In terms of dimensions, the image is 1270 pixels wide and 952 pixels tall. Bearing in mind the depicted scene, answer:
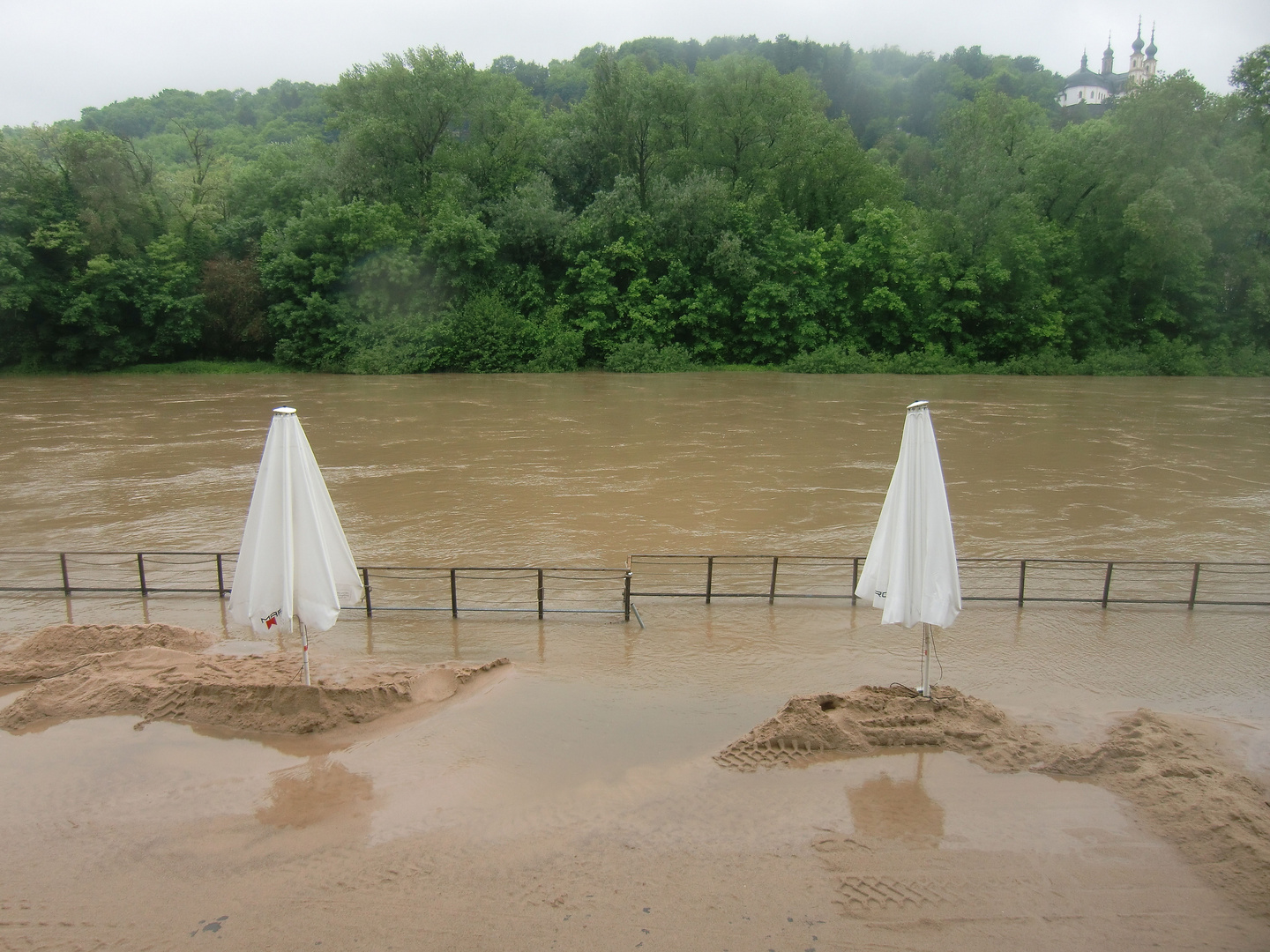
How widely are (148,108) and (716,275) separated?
81.0 metres

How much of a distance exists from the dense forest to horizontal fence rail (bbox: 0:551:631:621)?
99.2ft

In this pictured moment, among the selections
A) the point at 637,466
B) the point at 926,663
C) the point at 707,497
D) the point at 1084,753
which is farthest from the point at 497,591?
the point at 637,466

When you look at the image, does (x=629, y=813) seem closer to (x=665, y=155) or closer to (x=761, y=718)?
(x=761, y=718)

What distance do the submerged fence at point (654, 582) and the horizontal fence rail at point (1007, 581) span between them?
0.07ft

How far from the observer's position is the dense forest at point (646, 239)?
44375mm

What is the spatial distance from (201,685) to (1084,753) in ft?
A: 28.2

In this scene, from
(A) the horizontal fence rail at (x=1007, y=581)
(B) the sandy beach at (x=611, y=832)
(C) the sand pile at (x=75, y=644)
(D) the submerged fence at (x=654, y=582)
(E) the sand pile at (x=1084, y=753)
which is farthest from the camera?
(A) the horizontal fence rail at (x=1007, y=581)

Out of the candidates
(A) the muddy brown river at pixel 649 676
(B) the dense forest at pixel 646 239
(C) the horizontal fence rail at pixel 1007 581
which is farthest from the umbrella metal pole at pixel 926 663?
(B) the dense forest at pixel 646 239

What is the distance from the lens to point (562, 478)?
881 inches

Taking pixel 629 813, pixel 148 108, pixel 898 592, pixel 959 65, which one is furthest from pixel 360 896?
pixel 959 65

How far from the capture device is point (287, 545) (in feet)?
27.7

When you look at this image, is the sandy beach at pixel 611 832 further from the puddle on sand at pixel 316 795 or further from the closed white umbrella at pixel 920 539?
the closed white umbrella at pixel 920 539

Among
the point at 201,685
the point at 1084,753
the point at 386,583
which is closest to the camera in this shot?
the point at 1084,753

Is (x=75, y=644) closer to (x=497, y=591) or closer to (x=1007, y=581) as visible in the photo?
(x=497, y=591)
